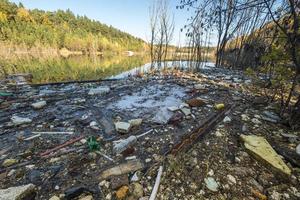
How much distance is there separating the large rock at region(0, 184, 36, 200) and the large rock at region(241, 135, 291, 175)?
2.25 meters

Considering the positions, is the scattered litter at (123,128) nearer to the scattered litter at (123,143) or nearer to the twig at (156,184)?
the scattered litter at (123,143)

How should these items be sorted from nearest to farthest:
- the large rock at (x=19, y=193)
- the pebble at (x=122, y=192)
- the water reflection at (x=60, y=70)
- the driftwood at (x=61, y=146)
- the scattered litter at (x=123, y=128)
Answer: the large rock at (x=19, y=193)
the pebble at (x=122, y=192)
the driftwood at (x=61, y=146)
the scattered litter at (x=123, y=128)
the water reflection at (x=60, y=70)

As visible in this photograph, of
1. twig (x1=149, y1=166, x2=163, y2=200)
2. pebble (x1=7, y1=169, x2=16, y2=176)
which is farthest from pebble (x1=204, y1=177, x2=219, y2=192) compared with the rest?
pebble (x1=7, y1=169, x2=16, y2=176)

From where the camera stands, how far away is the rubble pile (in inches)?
58.9

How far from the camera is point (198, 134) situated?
237cm

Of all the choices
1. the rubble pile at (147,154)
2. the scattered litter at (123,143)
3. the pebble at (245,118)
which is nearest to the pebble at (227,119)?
the rubble pile at (147,154)

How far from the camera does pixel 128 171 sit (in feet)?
5.62

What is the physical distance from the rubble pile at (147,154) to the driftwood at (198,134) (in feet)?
0.08

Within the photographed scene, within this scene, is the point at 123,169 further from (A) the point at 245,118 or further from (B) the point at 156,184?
(A) the point at 245,118

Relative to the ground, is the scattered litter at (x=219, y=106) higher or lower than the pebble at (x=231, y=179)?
higher

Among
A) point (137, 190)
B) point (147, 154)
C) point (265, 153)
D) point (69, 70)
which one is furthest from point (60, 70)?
point (265, 153)

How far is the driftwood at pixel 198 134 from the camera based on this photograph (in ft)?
6.75

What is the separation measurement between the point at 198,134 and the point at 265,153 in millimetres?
801

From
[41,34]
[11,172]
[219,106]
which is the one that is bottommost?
[11,172]
